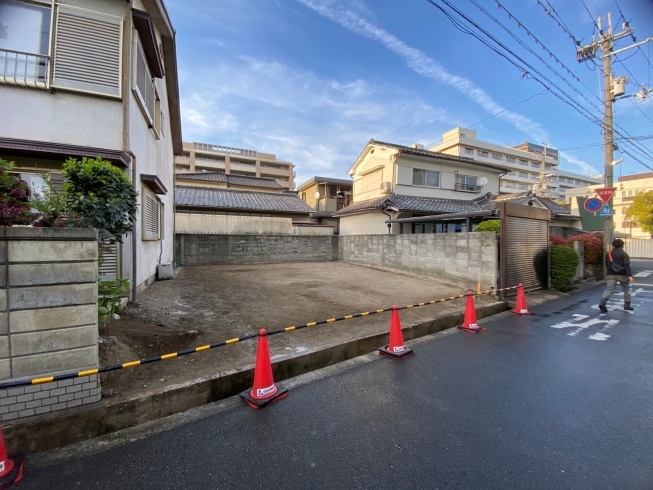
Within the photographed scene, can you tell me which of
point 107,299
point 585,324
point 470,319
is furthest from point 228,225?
point 585,324

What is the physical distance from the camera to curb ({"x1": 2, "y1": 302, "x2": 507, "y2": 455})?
2172mm

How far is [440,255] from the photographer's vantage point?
9.23 metres

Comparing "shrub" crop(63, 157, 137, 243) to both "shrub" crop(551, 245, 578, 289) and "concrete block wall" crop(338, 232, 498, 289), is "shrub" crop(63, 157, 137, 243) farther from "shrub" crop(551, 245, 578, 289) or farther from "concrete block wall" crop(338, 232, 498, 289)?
"shrub" crop(551, 245, 578, 289)

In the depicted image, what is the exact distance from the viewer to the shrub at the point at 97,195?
3033 mm

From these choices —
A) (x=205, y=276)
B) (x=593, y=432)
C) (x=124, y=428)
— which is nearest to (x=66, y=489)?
(x=124, y=428)

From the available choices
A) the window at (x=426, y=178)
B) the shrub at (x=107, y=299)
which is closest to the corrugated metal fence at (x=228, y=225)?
the window at (x=426, y=178)

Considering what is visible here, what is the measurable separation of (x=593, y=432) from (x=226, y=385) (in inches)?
129

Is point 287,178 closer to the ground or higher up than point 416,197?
higher up

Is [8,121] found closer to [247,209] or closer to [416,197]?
[247,209]

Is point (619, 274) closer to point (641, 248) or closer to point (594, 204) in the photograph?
point (594, 204)

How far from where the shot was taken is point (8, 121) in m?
4.46

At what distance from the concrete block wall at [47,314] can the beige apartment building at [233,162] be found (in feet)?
133

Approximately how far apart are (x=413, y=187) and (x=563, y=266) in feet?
31.0

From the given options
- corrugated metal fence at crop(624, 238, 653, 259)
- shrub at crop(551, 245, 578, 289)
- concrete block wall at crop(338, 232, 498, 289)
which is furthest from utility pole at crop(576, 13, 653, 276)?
corrugated metal fence at crop(624, 238, 653, 259)
